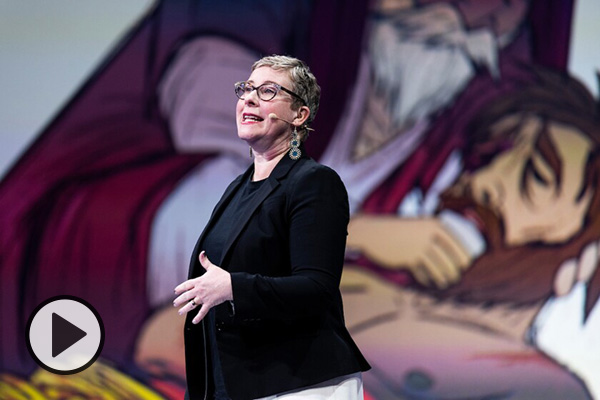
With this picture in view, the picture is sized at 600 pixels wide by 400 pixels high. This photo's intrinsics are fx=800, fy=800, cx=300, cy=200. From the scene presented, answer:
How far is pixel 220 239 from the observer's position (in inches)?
67.7

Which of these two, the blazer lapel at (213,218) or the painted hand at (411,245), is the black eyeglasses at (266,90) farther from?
the painted hand at (411,245)

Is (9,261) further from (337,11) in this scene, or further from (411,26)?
(411,26)

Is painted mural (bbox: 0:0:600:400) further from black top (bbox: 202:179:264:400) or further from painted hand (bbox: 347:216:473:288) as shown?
black top (bbox: 202:179:264:400)

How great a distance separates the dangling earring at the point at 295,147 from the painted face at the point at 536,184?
2101 mm

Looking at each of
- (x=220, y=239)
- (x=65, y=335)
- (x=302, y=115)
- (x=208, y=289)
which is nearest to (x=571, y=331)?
(x=65, y=335)

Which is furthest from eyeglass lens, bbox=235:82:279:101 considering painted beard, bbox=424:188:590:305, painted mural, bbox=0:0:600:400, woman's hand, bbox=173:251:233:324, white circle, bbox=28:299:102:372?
painted beard, bbox=424:188:590:305

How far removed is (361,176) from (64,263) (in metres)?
1.40

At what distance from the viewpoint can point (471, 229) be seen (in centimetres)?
375

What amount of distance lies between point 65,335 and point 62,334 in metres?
0.03

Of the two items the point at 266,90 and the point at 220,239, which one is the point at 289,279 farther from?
the point at 266,90

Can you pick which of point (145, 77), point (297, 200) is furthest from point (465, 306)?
point (297, 200)

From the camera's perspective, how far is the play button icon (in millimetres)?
2885

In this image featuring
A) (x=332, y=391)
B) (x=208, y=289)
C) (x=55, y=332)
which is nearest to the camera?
(x=208, y=289)

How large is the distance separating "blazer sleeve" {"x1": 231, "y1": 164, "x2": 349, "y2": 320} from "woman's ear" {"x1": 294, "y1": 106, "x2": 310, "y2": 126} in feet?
0.62
